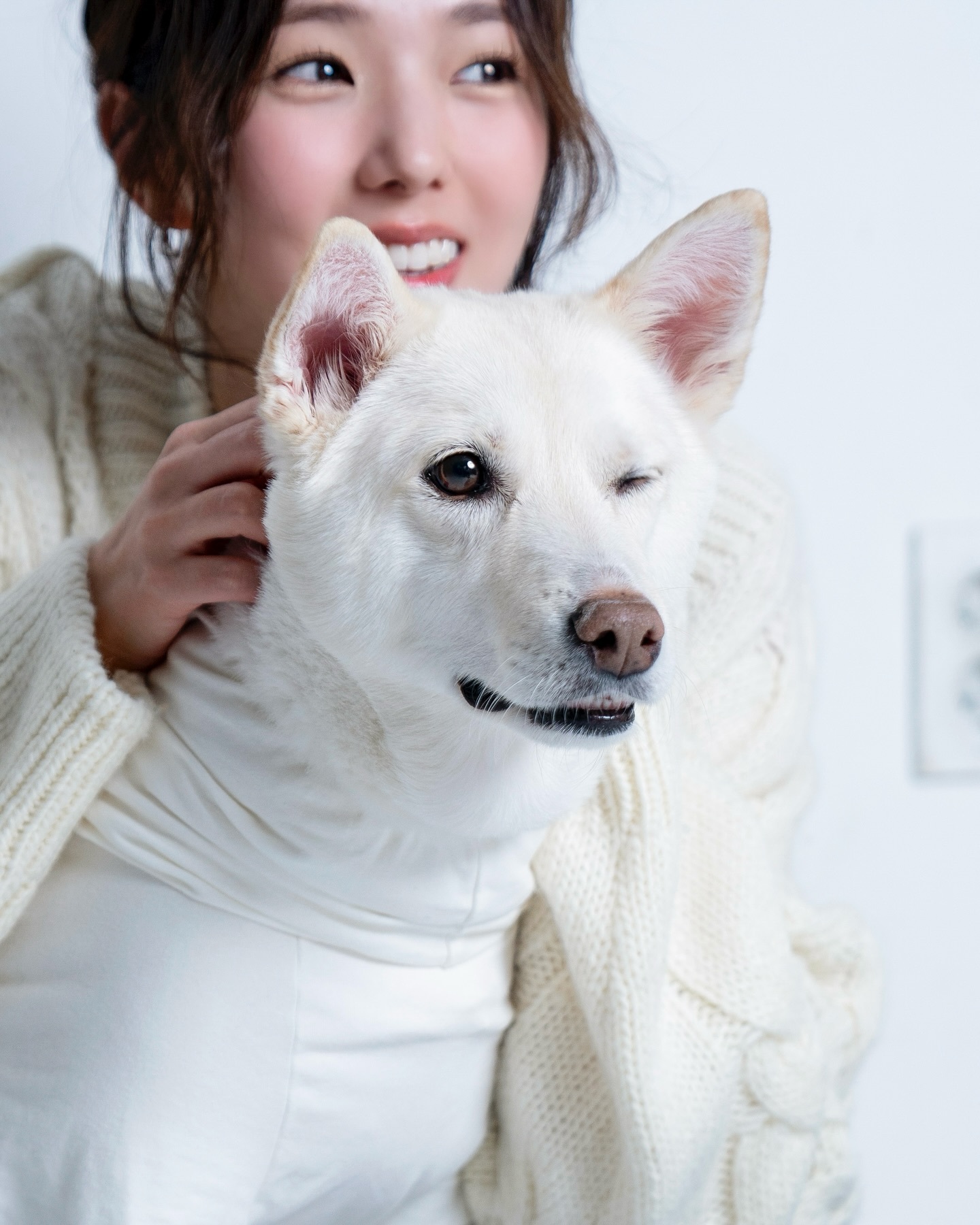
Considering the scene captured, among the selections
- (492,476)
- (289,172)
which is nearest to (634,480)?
(492,476)

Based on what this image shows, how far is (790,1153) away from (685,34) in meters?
1.40

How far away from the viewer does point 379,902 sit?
1.01m

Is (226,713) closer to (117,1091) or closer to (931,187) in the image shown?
(117,1091)

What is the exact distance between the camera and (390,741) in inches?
38.2

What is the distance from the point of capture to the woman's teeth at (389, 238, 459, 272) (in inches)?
48.1

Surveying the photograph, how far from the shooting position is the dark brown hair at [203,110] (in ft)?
3.68

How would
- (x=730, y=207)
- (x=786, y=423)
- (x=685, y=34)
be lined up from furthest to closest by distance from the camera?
(x=786, y=423), (x=685, y=34), (x=730, y=207)

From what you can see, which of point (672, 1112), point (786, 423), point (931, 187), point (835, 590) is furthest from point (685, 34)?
point (672, 1112)

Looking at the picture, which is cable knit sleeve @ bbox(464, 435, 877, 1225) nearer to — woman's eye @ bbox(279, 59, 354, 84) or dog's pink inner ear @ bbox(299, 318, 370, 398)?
dog's pink inner ear @ bbox(299, 318, 370, 398)

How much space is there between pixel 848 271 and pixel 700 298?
0.84m

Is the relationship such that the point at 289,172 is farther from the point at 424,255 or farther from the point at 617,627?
the point at 617,627

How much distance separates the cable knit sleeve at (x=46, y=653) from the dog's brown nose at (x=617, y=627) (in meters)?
0.42

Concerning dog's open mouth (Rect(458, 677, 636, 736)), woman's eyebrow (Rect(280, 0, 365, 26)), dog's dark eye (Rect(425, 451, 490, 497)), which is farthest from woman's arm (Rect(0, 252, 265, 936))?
woman's eyebrow (Rect(280, 0, 365, 26))

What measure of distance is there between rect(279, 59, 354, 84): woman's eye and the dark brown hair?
0.04 m
